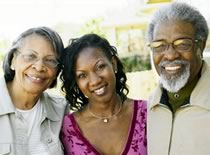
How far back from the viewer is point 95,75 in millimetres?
2484

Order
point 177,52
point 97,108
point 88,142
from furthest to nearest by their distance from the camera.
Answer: point 97,108
point 88,142
point 177,52

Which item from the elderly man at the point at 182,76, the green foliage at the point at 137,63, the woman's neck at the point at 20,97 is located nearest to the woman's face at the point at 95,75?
the woman's neck at the point at 20,97

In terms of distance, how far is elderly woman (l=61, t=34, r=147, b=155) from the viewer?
8.21ft

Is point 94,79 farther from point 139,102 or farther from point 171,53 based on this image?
point 171,53

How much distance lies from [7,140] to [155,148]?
876 millimetres

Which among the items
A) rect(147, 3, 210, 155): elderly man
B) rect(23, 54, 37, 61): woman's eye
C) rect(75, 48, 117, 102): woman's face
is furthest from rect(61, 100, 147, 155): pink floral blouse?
rect(23, 54, 37, 61): woman's eye

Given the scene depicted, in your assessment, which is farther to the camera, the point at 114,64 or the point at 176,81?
the point at 114,64

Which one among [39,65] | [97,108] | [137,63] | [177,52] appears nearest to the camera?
[177,52]

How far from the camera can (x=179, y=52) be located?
81.2 inches

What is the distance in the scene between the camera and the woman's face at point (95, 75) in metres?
2.49

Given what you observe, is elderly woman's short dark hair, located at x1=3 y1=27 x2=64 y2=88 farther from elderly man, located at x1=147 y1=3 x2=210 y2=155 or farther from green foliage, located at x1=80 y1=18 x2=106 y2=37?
green foliage, located at x1=80 y1=18 x2=106 y2=37

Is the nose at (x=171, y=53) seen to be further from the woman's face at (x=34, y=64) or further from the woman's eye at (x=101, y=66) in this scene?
the woman's face at (x=34, y=64)

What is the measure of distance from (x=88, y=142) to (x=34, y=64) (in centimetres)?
61

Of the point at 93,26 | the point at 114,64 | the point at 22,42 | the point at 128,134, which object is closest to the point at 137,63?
the point at 93,26
